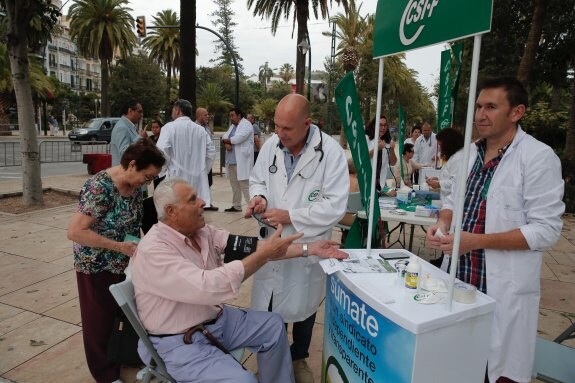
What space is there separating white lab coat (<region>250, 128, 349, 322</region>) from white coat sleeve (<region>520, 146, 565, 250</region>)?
99cm

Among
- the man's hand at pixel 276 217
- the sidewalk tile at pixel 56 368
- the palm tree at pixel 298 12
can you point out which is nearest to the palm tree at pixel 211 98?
the palm tree at pixel 298 12

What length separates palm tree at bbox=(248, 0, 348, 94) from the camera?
16078mm

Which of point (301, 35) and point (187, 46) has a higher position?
point (301, 35)

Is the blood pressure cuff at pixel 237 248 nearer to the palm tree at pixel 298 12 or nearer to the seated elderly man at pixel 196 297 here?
the seated elderly man at pixel 196 297

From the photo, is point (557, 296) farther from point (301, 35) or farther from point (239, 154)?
point (301, 35)

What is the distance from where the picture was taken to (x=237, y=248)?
238cm

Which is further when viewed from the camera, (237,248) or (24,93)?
(24,93)

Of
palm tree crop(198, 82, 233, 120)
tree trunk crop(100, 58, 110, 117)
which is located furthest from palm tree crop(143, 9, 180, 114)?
tree trunk crop(100, 58, 110, 117)

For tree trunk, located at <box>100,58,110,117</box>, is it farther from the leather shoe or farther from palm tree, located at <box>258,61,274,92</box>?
palm tree, located at <box>258,61,274,92</box>

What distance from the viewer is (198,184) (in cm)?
629

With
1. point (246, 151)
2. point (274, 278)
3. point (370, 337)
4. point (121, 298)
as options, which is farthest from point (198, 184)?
point (370, 337)

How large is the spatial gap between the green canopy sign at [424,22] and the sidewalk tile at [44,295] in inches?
140

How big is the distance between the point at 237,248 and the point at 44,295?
2598mm

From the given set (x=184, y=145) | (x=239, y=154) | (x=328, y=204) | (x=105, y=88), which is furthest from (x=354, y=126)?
(x=105, y=88)
